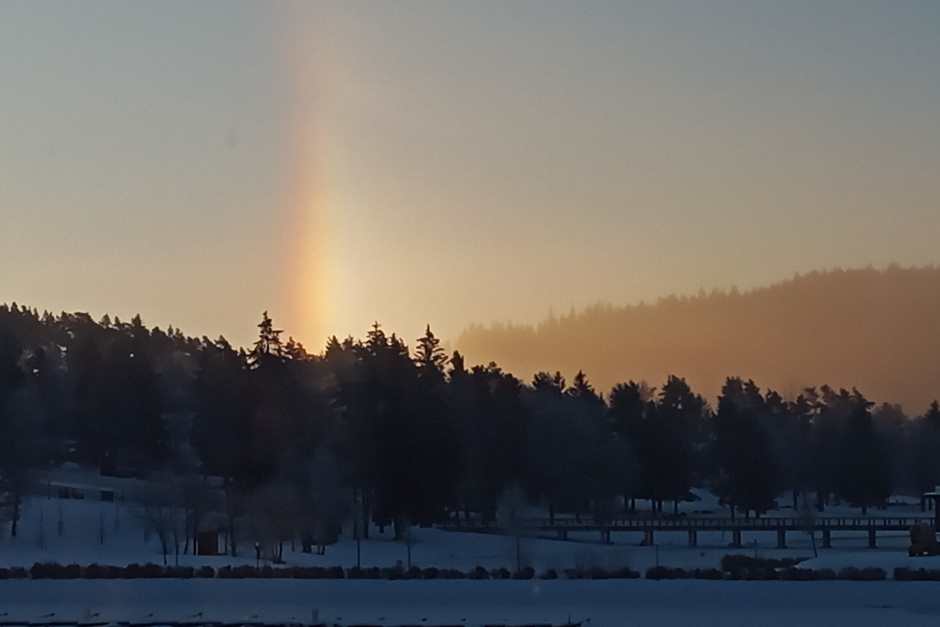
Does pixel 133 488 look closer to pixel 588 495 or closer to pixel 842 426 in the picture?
Answer: pixel 588 495

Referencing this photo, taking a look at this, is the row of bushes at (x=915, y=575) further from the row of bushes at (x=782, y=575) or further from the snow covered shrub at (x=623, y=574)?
the snow covered shrub at (x=623, y=574)

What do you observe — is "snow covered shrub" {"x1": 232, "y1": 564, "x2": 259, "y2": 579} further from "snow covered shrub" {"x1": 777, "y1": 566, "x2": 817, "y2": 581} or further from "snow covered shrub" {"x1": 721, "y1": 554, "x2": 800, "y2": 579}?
"snow covered shrub" {"x1": 721, "y1": 554, "x2": 800, "y2": 579}

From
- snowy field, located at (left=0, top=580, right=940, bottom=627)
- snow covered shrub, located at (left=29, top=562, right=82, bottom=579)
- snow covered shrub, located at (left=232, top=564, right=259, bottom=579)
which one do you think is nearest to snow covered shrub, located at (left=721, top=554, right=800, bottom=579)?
snowy field, located at (left=0, top=580, right=940, bottom=627)

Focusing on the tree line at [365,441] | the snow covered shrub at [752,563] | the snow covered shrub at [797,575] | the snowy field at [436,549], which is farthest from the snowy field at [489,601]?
the tree line at [365,441]

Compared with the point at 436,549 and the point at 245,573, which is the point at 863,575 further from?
the point at 436,549

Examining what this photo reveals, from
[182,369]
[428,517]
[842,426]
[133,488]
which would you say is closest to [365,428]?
[428,517]

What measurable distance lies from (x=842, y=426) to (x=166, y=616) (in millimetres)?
88571

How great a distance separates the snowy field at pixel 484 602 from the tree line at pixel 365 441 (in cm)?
1924

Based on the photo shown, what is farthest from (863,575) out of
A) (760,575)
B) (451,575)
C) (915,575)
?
(451,575)

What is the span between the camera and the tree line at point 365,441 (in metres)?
76.1

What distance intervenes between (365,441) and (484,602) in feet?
119

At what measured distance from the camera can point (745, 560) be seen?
200 feet

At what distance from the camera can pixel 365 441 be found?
78.7 metres

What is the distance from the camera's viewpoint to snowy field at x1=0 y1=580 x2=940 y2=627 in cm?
3944
